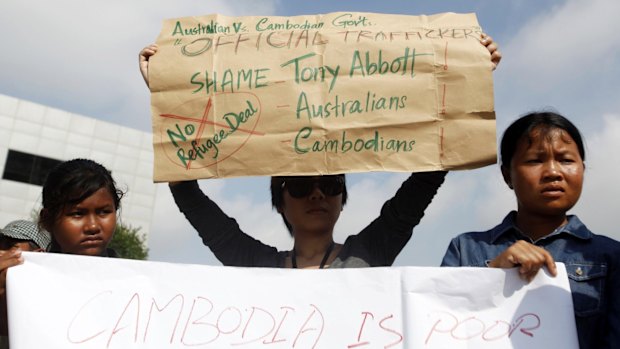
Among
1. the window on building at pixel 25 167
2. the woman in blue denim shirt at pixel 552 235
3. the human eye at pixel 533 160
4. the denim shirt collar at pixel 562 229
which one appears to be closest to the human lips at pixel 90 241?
the woman in blue denim shirt at pixel 552 235

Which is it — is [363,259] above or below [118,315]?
above

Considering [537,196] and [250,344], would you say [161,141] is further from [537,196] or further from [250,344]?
[537,196]

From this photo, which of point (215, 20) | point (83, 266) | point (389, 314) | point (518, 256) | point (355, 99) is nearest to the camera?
point (518, 256)

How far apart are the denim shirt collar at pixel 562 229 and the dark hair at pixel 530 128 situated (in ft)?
0.71

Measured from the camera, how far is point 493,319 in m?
2.00

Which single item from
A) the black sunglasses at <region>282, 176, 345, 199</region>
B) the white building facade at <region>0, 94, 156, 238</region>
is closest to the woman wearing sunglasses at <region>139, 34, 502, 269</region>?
the black sunglasses at <region>282, 176, 345, 199</region>

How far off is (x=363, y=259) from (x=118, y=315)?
3.21 ft

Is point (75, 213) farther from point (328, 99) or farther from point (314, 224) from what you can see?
point (328, 99)

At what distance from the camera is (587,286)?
2.00 meters

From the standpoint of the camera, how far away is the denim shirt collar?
213cm

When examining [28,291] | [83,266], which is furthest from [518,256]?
[28,291]

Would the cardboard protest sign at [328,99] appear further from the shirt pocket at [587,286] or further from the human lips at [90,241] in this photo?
the shirt pocket at [587,286]

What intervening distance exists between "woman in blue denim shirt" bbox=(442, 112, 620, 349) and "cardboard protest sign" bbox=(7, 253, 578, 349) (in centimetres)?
9

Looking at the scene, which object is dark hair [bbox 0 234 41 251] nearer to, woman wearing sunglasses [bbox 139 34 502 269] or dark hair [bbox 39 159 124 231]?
dark hair [bbox 39 159 124 231]
